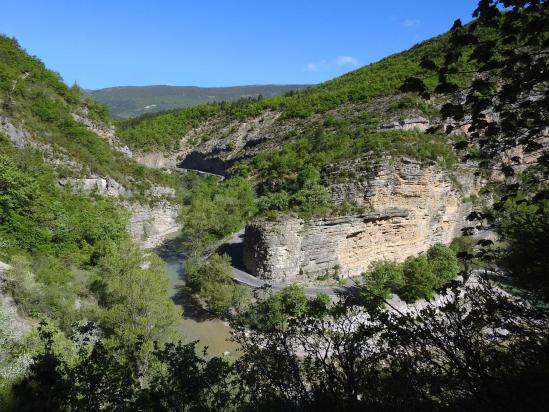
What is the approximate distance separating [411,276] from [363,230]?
398cm

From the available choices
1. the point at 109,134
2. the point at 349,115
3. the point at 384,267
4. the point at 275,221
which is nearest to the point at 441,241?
the point at 384,267

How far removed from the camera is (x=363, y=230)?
24625mm

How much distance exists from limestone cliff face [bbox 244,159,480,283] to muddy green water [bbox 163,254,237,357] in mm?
4014

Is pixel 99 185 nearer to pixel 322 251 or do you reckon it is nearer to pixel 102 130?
pixel 102 130

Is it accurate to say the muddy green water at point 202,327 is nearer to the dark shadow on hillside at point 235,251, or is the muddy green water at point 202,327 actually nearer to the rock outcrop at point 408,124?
the dark shadow on hillside at point 235,251

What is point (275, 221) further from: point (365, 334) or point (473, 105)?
point (473, 105)

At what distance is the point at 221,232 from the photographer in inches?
1214

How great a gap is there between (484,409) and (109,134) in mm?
48013

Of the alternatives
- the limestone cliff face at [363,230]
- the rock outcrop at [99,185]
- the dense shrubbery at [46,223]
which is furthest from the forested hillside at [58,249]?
the limestone cliff face at [363,230]

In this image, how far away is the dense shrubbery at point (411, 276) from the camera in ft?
73.3

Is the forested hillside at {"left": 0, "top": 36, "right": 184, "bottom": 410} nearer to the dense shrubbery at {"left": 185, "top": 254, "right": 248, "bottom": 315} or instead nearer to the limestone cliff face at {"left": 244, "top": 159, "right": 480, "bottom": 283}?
the dense shrubbery at {"left": 185, "top": 254, "right": 248, "bottom": 315}

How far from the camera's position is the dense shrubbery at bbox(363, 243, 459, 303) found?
2234cm

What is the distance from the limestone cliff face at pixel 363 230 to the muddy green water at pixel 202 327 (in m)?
4.01

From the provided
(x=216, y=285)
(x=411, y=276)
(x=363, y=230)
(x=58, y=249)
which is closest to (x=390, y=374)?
(x=216, y=285)
